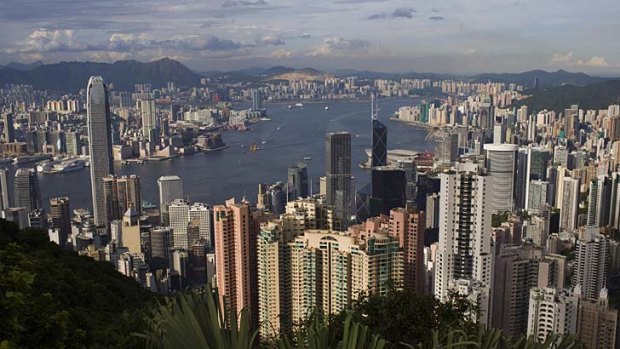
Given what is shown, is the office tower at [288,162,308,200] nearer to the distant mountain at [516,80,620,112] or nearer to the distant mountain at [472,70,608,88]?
the distant mountain at [472,70,608,88]

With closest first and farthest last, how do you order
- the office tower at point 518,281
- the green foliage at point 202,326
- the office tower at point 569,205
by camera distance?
the green foliage at point 202,326 < the office tower at point 518,281 < the office tower at point 569,205

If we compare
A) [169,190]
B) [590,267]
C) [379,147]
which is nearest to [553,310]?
[590,267]

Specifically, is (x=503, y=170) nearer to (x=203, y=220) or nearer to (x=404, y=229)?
(x=203, y=220)

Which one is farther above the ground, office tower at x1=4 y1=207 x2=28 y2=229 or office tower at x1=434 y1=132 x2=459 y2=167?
office tower at x1=434 y1=132 x2=459 y2=167

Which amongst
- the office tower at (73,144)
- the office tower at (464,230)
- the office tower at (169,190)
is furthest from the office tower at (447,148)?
the office tower at (73,144)

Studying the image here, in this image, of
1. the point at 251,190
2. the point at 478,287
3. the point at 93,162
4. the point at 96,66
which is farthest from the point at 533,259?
the point at 96,66

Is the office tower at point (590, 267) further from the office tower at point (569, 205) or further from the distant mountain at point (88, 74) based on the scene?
the distant mountain at point (88, 74)

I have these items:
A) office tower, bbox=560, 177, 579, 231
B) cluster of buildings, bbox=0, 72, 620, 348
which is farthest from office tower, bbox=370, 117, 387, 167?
office tower, bbox=560, 177, 579, 231
